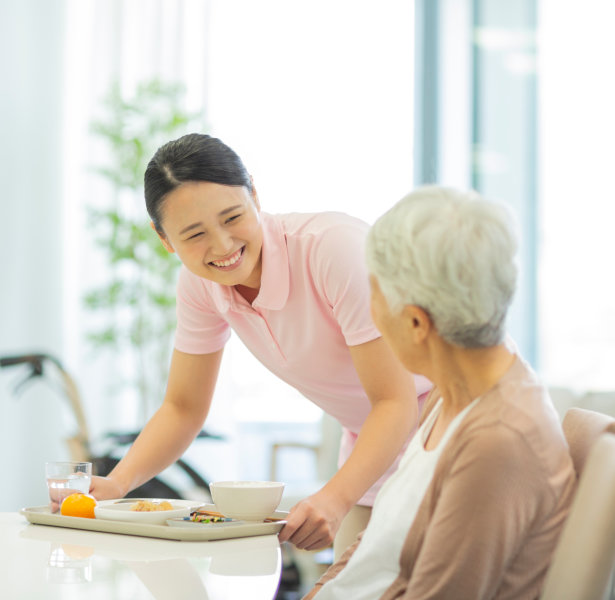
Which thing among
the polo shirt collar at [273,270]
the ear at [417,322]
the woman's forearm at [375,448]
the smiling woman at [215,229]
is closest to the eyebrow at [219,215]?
the smiling woman at [215,229]

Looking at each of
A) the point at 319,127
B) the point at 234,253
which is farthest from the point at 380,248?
the point at 319,127

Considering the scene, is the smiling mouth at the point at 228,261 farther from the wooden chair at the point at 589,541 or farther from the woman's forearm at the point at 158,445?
the wooden chair at the point at 589,541

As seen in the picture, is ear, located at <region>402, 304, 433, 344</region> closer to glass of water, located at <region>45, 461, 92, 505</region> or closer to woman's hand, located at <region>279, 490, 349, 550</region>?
woman's hand, located at <region>279, 490, 349, 550</region>

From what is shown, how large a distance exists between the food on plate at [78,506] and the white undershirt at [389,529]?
0.46m

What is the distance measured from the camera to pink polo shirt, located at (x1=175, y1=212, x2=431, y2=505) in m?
1.64

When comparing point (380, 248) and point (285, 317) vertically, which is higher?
point (380, 248)

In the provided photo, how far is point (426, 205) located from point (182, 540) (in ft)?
2.14

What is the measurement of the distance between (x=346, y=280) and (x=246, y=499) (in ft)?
1.52

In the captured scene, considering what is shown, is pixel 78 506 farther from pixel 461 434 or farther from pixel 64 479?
pixel 461 434

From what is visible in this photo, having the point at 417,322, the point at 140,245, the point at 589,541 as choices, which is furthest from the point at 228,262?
the point at 140,245

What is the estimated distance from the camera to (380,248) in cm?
119

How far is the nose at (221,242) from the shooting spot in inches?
64.0

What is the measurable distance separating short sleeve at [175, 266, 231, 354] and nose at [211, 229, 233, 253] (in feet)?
0.78

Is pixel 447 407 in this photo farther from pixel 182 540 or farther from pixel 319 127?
pixel 319 127
